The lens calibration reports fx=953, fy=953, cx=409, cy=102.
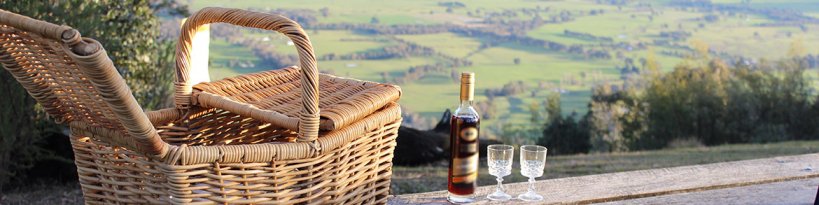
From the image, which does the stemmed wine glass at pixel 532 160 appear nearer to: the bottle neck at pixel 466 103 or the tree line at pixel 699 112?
the bottle neck at pixel 466 103

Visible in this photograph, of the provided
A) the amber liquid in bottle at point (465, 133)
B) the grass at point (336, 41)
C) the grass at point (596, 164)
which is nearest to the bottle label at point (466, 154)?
the amber liquid in bottle at point (465, 133)

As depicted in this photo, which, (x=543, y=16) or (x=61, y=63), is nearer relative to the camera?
(x=61, y=63)

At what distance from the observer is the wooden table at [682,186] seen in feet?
7.20

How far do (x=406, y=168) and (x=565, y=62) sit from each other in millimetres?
18159

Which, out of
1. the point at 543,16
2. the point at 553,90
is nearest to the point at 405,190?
the point at 553,90

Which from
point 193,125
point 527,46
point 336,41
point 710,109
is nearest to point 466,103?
point 193,125

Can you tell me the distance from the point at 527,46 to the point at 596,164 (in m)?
17.3

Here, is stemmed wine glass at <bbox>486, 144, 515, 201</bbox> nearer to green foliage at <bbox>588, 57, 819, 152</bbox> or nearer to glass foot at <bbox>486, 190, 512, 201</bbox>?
glass foot at <bbox>486, 190, 512, 201</bbox>

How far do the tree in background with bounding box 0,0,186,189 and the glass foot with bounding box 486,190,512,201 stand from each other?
394 cm

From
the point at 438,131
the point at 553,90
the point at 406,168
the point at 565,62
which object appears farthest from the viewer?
the point at 565,62

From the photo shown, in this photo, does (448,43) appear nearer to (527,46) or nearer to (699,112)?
(527,46)

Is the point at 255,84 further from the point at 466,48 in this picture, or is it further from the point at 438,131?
the point at 466,48

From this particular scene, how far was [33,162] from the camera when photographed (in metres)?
6.39

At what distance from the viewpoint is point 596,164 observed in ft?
28.7
